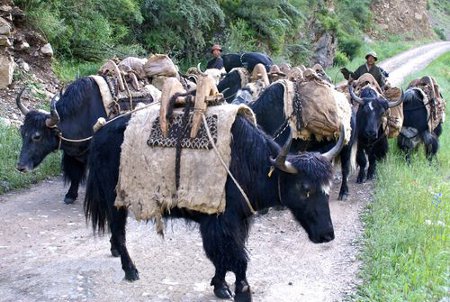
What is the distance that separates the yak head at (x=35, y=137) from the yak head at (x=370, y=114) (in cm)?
392

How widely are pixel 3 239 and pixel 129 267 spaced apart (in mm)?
1610

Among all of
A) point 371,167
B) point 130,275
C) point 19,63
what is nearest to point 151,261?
point 130,275

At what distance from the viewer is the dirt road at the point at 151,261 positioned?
13.4 ft

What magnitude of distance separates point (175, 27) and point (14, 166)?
810 centimetres

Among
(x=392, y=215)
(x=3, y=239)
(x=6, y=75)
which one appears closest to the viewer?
(x=3, y=239)

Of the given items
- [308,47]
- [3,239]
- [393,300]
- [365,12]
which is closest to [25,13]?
[3,239]

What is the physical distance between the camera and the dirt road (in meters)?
4.10

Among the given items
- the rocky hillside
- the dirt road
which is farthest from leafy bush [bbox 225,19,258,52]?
the dirt road

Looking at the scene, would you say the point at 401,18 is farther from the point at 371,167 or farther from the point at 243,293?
the point at 243,293

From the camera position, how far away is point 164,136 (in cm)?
387

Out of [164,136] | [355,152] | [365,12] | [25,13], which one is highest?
[365,12]

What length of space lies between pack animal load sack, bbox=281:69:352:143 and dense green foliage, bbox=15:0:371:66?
6.26m

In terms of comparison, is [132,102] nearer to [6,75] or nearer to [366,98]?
[366,98]

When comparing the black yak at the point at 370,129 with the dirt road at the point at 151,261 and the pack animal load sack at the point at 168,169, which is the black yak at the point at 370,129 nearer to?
the dirt road at the point at 151,261
